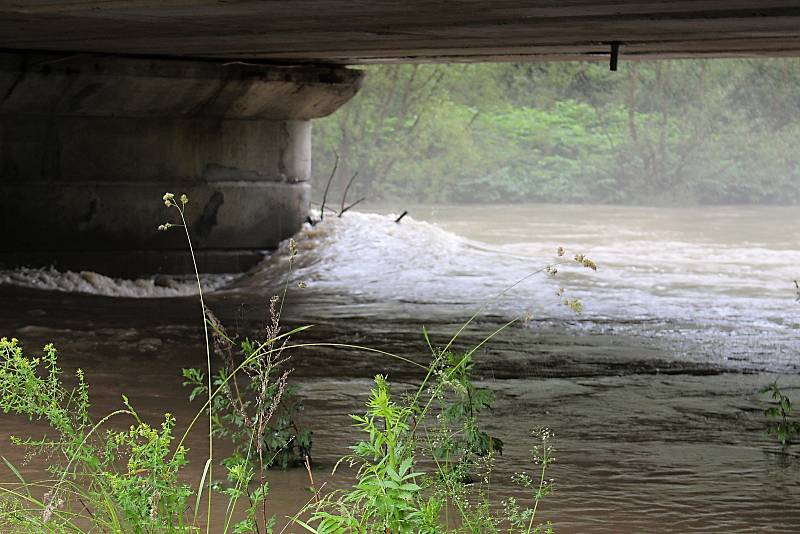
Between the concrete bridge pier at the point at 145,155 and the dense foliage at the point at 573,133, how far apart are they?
22844 millimetres

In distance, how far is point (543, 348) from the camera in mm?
9875

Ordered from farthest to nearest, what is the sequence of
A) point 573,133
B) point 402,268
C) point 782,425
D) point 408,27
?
point 573,133, point 402,268, point 408,27, point 782,425

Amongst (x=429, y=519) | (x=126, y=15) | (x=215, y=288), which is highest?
(x=126, y=15)

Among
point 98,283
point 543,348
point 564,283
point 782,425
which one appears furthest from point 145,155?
point 782,425

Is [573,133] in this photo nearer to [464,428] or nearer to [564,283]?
[564,283]

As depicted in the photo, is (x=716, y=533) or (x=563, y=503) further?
(x=563, y=503)

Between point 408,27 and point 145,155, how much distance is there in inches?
224

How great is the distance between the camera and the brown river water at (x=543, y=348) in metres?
5.67

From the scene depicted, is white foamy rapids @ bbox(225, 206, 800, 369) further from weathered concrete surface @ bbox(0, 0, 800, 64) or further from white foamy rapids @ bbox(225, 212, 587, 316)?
weathered concrete surface @ bbox(0, 0, 800, 64)

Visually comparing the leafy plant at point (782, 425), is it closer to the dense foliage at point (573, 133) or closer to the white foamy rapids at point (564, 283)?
the white foamy rapids at point (564, 283)

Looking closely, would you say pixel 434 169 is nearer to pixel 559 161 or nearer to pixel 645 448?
pixel 559 161

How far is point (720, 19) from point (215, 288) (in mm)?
7421

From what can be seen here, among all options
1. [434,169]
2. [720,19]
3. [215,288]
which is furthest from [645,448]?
[434,169]

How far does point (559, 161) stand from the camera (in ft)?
137
